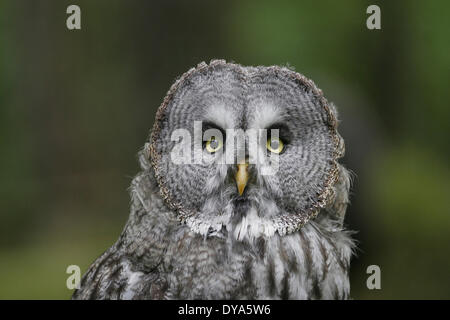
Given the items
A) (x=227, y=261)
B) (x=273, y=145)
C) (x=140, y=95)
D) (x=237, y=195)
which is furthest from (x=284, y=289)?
(x=140, y=95)

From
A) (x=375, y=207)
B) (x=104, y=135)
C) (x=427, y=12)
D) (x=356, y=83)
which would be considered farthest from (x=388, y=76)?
(x=104, y=135)

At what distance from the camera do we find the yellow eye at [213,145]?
177 centimetres

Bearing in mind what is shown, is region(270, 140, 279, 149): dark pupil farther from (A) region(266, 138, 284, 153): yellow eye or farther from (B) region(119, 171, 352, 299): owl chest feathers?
(B) region(119, 171, 352, 299): owl chest feathers

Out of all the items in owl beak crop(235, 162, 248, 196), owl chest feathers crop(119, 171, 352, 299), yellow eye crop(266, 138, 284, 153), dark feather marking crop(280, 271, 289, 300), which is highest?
yellow eye crop(266, 138, 284, 153)

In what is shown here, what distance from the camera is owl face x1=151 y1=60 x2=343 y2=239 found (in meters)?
1.75

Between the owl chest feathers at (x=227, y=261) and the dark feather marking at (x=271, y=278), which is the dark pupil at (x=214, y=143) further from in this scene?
the dark feather marking at (x=271, y=278)

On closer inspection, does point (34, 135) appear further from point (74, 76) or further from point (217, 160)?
point (217, 160)

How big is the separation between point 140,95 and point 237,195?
3669 millimetres

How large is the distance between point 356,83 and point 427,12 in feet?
3.20

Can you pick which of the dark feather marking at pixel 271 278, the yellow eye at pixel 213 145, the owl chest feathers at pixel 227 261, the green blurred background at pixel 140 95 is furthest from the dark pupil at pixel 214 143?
the green blurred background at pixel 140 95

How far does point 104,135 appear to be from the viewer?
5574 millimetres

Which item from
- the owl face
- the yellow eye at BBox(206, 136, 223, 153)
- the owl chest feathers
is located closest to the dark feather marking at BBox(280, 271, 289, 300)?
the owl chest feathers

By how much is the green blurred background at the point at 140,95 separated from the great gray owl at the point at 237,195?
8.97ft

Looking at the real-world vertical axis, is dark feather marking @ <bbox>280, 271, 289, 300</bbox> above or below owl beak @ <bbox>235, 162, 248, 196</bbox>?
below
